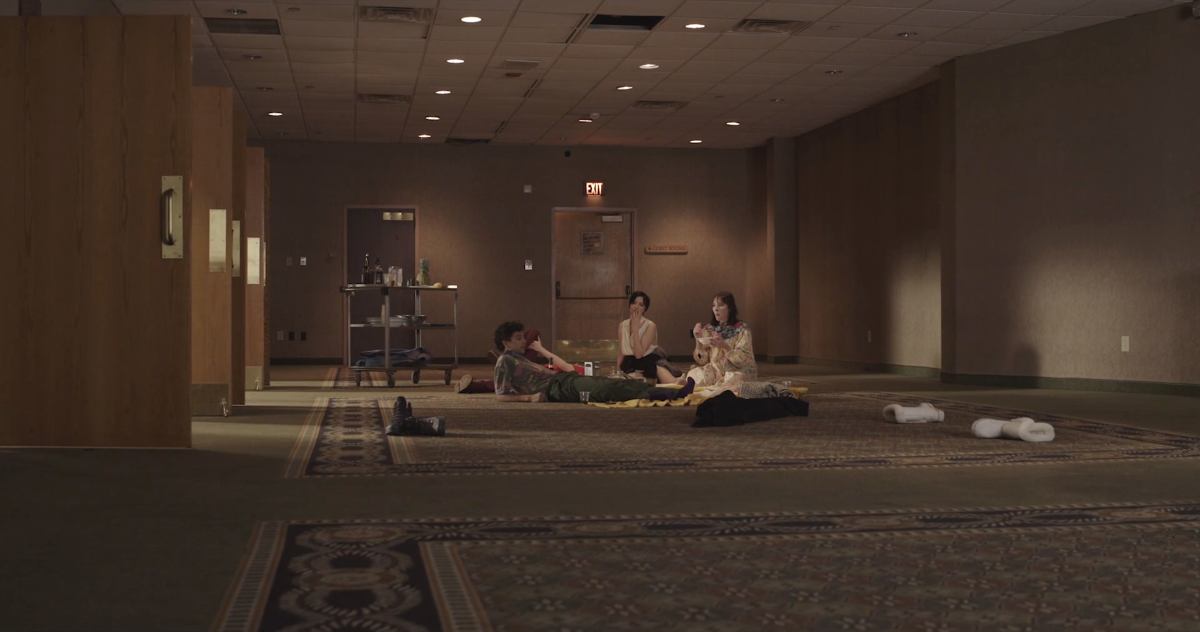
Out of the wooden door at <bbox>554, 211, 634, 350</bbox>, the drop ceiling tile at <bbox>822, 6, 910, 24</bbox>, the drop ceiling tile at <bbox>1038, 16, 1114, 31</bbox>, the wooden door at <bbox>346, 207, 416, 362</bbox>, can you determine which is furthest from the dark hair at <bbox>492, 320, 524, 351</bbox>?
the wooden door at <bbox>554, 211, 634, 350</bbox>

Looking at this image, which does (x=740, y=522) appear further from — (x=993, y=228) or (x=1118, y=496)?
(x=993, y=228)

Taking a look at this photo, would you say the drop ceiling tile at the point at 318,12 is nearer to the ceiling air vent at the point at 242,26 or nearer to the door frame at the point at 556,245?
the ceiling air vent at the point at 242,26

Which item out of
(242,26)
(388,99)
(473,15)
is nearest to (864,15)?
(473,15)

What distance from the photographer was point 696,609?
2.93 meters

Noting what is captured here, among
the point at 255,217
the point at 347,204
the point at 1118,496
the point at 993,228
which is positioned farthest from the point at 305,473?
the point at 347,204

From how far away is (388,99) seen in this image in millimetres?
14562

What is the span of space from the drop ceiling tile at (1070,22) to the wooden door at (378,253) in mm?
10172

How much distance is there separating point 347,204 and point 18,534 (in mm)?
14716

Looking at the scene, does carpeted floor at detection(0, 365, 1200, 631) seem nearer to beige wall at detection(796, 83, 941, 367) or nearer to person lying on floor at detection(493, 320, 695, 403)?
person lying on floor at detection(493, 320, 695, 403)

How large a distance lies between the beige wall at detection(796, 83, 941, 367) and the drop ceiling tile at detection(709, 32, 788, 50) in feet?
9.49

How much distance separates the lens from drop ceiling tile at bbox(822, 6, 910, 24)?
10.3 metres

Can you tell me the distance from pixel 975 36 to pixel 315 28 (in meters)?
6.17

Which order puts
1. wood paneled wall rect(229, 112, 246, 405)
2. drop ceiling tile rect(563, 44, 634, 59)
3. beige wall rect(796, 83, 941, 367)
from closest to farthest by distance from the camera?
wood paneled wall rect(229, 112, 246, 405), drop ceiling tile rect(563, 44, 634, 59), beige wall rect(796, 83, 941, 367)

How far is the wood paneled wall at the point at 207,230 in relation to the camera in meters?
8.95
